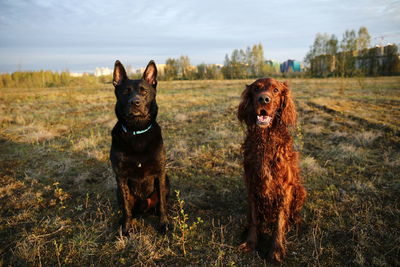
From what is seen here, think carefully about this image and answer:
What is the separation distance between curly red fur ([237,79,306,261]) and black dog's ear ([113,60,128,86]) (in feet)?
5.28

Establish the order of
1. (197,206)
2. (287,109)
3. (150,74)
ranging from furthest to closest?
1. (197,206)
2. (150,74)
3. (287,109)

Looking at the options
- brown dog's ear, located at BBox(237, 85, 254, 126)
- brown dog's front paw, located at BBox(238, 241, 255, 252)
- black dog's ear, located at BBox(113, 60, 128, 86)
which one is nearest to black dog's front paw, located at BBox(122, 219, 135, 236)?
brown dog's front paw, located at BBox(238, 241, 255, 252)

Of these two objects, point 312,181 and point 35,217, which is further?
point 312,181

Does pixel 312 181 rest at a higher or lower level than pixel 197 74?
lower

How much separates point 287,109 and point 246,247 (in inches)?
62.8

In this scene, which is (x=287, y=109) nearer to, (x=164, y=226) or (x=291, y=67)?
(x=164, y=226)

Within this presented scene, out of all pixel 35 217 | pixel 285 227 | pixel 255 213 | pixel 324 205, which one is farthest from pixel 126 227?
pixel 324 205

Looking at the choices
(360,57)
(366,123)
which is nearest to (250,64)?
(360,57)

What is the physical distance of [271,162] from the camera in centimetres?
246

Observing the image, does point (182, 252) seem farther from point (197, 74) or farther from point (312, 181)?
point (197, 74)

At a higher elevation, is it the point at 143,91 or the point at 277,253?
the point at 143,91

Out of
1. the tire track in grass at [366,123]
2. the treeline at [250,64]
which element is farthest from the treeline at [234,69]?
the tire track in grass at [366,123]

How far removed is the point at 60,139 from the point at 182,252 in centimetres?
583

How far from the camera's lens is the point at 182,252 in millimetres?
2543
